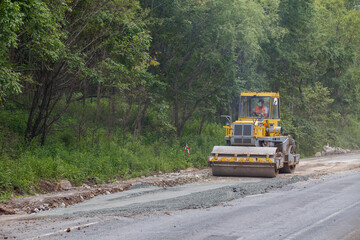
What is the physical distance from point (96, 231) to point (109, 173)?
991cm

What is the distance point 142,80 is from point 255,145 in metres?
6.34

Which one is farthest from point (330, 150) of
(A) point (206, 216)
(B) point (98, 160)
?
(A) point (206, 216)

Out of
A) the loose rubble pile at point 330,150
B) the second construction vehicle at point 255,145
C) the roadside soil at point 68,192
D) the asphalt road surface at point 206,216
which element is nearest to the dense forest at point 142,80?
the loose rubble pile at point 330,150

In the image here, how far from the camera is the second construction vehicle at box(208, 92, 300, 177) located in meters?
18.9

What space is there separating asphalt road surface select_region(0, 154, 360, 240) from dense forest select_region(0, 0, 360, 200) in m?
4.00

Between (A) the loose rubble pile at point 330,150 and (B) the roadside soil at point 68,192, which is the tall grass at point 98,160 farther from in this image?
(A) the loose rubble pile at point 330,150

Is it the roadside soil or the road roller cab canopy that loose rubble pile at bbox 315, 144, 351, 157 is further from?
the roadside soil

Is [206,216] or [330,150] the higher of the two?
[206,216]

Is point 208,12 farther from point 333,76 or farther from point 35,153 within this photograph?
point 333,76

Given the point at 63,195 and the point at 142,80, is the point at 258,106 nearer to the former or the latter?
the point at 142,80

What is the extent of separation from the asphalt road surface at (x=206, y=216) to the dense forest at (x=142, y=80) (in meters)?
4.00

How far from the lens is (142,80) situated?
22.2 meters

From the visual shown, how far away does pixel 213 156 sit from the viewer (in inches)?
764

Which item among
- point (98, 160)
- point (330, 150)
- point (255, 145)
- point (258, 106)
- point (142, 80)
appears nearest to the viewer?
point (98, 160)
